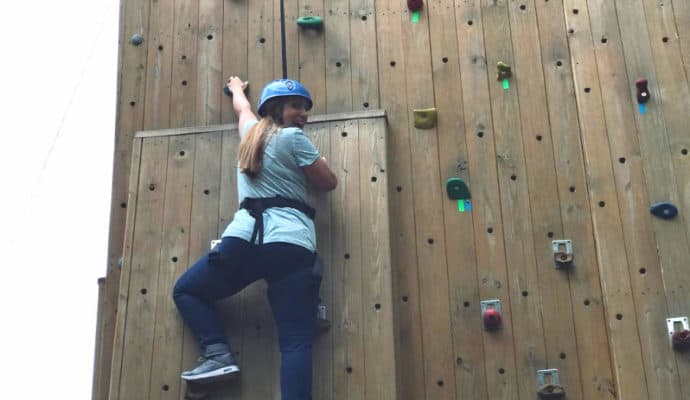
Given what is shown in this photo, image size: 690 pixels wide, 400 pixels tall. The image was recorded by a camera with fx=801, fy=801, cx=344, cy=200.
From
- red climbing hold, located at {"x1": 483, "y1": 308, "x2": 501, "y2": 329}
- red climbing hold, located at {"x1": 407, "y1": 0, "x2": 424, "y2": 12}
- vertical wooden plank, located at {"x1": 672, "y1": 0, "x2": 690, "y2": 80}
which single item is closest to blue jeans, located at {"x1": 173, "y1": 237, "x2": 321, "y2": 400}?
A: red climbing hold, located at {"x1": 483, "y1": 308, "x2": 501, "y2": 329}

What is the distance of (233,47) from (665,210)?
2.36 meters

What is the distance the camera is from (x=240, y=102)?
4082mm

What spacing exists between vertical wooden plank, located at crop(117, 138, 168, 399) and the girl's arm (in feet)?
1.31

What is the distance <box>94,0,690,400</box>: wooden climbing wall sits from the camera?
3.67 metres

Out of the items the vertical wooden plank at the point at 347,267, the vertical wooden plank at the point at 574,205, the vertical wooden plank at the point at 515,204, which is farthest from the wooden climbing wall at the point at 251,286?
the vertical wooden plank at the point at 574,205

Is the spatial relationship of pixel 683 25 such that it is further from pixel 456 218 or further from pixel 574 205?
pixel 456 218

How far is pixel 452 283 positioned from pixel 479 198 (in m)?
0.45

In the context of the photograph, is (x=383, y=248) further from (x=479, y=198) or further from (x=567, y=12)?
(x=567, y=12)

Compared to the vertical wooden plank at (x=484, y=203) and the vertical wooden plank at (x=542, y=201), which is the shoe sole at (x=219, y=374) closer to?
the vertical wooden plank at (x=484, y=203)

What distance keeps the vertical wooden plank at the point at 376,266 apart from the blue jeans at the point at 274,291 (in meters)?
0.33

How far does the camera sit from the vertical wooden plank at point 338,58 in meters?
4.17

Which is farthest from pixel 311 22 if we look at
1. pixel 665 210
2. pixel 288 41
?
pixel 665 210

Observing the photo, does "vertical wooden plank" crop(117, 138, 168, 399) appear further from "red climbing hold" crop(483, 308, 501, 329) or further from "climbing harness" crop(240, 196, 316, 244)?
"red climbing hold" crop(483, 308, 501, 329)

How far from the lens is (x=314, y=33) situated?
171 inches
